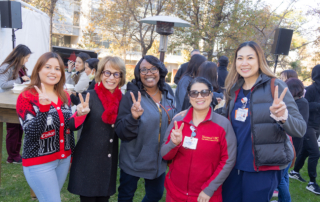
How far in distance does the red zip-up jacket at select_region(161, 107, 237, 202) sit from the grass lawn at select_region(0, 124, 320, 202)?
1.59 meters

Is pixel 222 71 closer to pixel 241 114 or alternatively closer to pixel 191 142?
pixel 241 114

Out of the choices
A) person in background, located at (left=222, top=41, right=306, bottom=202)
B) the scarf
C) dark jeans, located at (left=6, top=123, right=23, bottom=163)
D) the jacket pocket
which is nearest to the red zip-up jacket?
person in background, located at (left=222, top=41, right=306, bottom=202)

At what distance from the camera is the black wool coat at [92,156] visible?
6.95ft

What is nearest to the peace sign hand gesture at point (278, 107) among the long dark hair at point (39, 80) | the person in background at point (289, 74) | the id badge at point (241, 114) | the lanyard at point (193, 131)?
the id badge at point (241, 114)

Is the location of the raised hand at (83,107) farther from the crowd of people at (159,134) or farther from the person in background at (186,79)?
the person in background at (186,79)

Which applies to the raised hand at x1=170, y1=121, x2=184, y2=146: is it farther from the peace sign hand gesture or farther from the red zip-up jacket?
the peace sign hand gesture

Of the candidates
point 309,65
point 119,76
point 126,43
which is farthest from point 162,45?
point 309,65

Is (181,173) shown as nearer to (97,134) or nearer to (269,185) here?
(269,185)

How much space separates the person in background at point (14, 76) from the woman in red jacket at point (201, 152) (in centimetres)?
302

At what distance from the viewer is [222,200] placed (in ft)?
6.81

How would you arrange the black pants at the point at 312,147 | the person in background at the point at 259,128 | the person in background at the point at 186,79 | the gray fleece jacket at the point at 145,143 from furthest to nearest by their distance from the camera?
1. the black pants at the point at 312,147
2. the person in background at the point at 186,79
3. the gray fleece jacket at the point at 145,143
4. the person in background at the point at 259,128

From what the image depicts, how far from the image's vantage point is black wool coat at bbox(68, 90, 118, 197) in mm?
2117

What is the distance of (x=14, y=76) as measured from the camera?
12.1ft

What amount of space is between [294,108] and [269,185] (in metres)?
0.65
